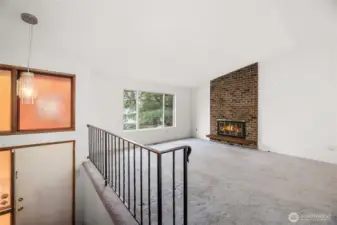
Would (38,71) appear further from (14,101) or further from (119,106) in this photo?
(119,106)

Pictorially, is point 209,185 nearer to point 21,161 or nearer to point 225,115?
point 21,161

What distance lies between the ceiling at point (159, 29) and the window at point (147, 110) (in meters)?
1.26

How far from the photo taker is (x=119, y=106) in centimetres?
541

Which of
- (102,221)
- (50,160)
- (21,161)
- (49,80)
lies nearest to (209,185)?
(102,221)

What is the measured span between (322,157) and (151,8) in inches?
201

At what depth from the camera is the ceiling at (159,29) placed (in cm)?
274

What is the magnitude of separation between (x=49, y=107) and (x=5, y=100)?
693 millimetres

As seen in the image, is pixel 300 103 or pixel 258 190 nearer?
pixel 258 190

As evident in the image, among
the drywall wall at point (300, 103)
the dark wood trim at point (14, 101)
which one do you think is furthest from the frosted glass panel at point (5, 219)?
the drywall wall at point (300, 103)

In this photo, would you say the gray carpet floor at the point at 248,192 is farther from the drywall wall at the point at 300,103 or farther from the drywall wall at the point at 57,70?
the drywall wall at the point at 57,70

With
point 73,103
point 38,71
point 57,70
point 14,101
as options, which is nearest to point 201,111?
point 73,103

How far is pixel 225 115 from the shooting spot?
644cm

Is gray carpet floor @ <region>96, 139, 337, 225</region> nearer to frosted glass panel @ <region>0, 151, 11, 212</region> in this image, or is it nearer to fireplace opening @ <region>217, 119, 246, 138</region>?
fireplace opening @ <region>217, 119, 246, 138</region>

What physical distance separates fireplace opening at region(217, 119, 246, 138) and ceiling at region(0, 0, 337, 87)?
230 centimetres
